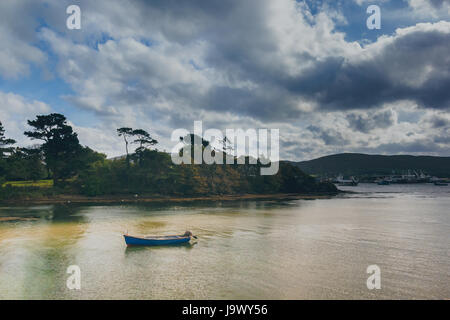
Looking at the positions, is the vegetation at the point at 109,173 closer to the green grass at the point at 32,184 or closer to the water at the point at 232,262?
the green grass at the point at 32,184

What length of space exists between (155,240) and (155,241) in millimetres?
123

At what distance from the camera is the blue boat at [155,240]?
29.5m

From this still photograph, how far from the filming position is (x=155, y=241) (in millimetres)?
29859

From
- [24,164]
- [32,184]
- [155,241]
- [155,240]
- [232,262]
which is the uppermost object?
[24,164]

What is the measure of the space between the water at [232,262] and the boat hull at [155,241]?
92 centimetres

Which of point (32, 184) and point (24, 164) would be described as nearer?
point (32, 184)

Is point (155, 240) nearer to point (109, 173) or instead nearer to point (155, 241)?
point (155, 241)

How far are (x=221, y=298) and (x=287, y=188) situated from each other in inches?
4161

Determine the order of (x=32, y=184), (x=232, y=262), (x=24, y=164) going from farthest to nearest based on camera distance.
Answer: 1. (x=24, y=164)
2. (x=32, y=184)
3. (x=232, y=262)

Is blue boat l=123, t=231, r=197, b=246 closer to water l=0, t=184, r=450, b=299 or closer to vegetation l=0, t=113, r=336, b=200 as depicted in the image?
water l=0, t=184, r=450, b=299

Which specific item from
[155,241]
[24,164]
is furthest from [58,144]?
[155,241]

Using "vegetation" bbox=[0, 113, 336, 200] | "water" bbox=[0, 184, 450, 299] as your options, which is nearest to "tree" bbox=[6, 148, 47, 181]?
"vegetation" bbox=[0, 113, 336, 200]

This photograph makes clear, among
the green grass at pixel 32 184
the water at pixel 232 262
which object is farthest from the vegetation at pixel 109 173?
the water at pixel 232 262

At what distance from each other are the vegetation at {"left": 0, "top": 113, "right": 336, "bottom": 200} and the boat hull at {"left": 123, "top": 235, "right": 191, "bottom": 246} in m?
64.7
